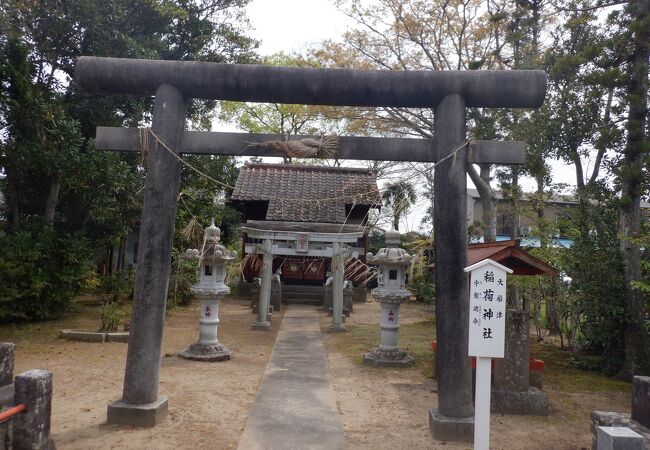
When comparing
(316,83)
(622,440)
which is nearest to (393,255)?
(316,83)

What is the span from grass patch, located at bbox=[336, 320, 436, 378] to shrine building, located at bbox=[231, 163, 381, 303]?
94.5 inches

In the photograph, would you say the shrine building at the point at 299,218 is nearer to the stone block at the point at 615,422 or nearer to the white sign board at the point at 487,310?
the white sign board at the point at 487,310

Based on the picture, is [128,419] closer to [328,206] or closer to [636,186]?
[636,186]

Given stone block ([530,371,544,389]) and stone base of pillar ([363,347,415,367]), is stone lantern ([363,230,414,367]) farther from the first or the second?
stone block ([530,371,544,389])

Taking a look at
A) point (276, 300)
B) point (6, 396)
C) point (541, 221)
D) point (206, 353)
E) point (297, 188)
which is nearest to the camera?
point (6, 396)

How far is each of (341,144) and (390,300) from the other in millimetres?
5274

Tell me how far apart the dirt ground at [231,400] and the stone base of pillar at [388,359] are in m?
0.24

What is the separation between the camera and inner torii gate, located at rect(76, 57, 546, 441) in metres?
4.84

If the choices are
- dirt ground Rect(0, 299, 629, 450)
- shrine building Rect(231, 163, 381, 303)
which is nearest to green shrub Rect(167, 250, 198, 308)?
shrine building Rect(231, 163, 381, 303)

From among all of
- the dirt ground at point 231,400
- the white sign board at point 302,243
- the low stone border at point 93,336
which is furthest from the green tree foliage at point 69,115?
the white sign board at point 302,243

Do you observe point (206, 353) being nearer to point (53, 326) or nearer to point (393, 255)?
point (393, 255)

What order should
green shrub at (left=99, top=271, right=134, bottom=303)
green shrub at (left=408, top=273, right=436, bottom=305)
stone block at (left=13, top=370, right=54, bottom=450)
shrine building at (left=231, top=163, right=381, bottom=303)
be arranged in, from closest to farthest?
stone block at (left=13, top=370, right=54, bottom=450), shrine building at (left=231, top=163, right=381, bottom=303), green shrub at (left=99, top=271, right=134, bottom=303), green shrub at (left=408, top=273, right=436, bottom=305)

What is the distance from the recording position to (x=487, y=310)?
4.19 meters

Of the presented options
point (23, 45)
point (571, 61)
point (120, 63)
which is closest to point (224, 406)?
point (120, 63)
